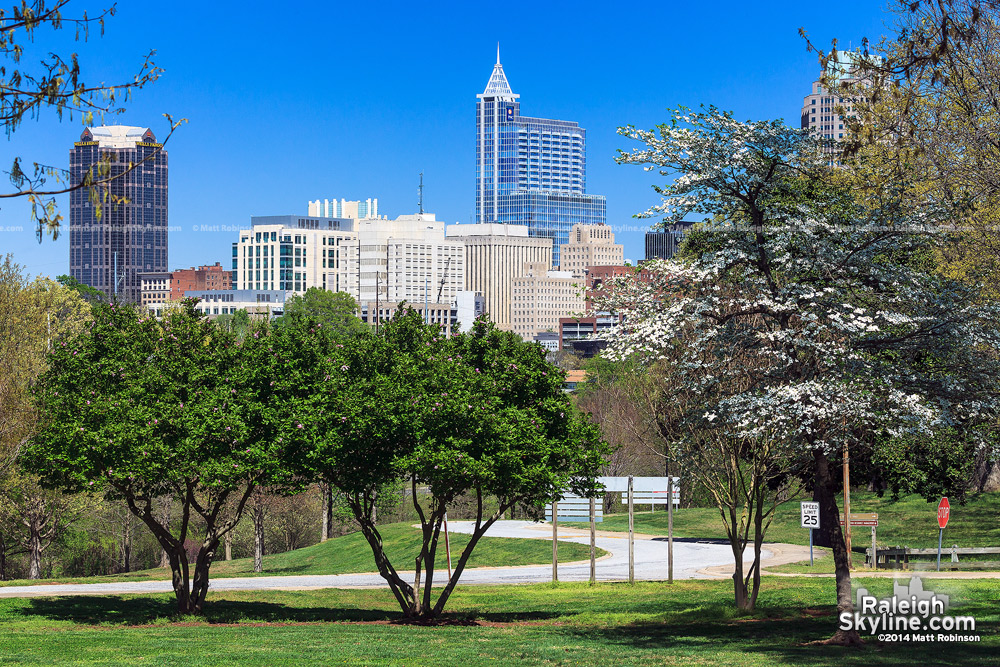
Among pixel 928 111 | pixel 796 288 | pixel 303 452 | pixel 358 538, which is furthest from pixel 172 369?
pixel 358 538

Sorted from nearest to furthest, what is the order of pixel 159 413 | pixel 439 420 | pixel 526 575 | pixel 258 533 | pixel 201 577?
1. pixel 439 420
2. pixel 159 413
3. pixel 201 577
4. pixel 526 575
5. pixel 258 533

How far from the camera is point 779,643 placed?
1905 cm

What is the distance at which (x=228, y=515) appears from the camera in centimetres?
5531

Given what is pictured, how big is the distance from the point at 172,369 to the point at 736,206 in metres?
13.3

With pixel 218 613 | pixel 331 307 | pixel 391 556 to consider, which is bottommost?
pixel 391 556

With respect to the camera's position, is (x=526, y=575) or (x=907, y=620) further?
(x=526, y=575)

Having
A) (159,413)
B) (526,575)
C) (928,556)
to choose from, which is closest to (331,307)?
(526,575)

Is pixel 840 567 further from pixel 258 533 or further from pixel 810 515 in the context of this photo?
pixel 258 533

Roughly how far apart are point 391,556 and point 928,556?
23.0m

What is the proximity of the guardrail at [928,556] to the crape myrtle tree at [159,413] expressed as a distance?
2377 centimetres

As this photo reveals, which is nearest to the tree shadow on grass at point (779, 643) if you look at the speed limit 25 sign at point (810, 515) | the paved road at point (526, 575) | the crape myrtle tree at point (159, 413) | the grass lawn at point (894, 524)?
the crape myrtle tree at point (159, 413)

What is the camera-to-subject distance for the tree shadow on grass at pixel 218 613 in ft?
85.4

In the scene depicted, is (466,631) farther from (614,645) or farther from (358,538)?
(358,538)

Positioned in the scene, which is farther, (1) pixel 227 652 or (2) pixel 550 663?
(1) pixel 227 652
